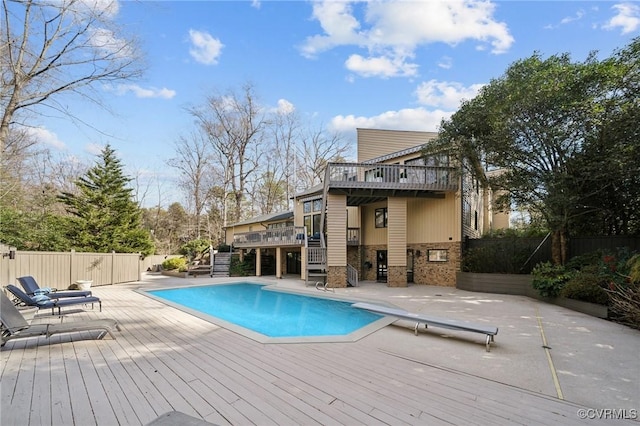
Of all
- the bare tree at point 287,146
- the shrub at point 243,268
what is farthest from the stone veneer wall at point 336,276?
the bare tree at point 287,146

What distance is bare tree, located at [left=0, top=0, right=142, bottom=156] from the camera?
22.9 feet

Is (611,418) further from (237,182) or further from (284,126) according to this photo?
(284,126)

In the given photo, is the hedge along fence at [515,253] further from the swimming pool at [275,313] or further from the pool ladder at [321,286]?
the swimming pool at [275,313]

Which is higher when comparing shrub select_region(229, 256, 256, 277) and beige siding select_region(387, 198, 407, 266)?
beige siding select_region(387, 198, 407, 266)

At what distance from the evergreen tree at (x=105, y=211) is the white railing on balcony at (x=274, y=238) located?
275 inches

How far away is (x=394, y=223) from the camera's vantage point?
45.1ft

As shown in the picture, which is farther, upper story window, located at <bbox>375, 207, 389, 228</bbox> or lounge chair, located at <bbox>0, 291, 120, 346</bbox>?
upper story window, located at <bbox>375, 207, 389, 228</bbox>

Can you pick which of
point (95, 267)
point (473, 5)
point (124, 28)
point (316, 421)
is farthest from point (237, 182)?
point (316, 421)

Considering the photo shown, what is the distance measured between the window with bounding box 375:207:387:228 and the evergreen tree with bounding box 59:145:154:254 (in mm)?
15623

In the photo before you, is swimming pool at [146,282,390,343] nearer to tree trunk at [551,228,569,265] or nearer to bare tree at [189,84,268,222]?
tree trunk at [551,228,569,265]

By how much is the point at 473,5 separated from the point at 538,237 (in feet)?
28.7

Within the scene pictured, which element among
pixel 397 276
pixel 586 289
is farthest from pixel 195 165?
pixel 586 289

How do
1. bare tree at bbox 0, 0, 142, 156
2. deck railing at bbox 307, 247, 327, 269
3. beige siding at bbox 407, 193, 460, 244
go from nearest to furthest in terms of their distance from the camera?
1. bare tree at bbox 0, 0, 142, 156
2. beige siding at bbox 407, 193, 460, 244
3. deck railing at bbox 307, 247, 327, 269

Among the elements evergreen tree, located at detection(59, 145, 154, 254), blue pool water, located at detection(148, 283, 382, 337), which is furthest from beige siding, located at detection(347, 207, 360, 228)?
evergreen tree, located at detection(59, 145, 154, 254)
